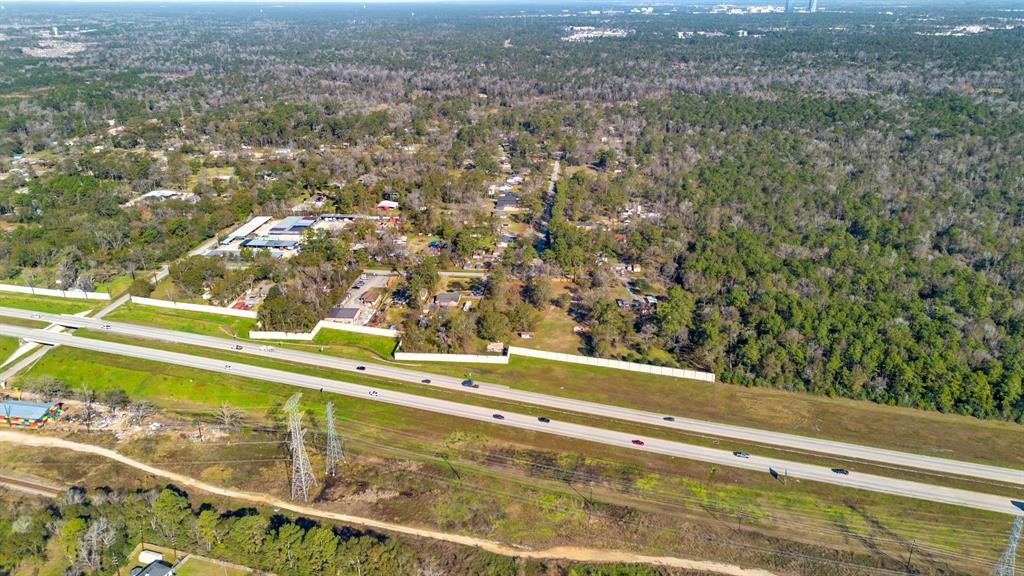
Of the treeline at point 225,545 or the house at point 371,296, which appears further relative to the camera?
the house at point 371,296

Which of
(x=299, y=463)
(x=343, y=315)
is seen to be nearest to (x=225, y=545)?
(x=299, y=463)

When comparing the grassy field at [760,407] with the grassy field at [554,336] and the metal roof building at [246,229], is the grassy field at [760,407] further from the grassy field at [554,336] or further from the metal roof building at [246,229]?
the metal roof building at [246,229]

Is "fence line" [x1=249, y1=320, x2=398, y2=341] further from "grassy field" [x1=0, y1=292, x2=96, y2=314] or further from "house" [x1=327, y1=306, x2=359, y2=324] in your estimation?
"grassy field" [x1=0, y1=292, x2=96, y2=314]

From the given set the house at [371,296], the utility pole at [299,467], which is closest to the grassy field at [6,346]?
the house at [371,296]

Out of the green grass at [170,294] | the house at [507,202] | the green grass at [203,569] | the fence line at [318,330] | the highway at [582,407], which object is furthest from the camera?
the house at [507,202]

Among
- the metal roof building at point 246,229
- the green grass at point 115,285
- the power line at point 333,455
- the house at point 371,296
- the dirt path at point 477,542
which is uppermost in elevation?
→ the metal roof building at point 246,229

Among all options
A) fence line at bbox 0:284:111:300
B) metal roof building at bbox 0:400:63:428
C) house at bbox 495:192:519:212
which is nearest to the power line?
metal roof building at bbox 0:400:63:428
